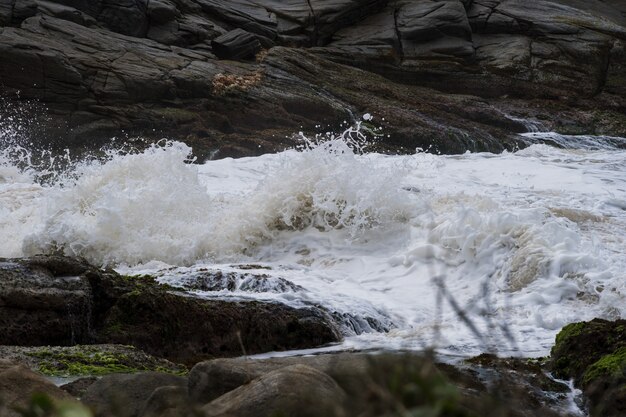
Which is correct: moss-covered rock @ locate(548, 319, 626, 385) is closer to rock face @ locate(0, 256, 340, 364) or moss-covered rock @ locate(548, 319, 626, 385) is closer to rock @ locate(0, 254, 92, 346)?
rock face @ locate(0, 256, 340, 364)

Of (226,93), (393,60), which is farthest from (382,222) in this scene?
(393,60)

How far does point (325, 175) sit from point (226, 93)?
816cm

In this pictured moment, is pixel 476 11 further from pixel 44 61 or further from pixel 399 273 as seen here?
pixel 399 273

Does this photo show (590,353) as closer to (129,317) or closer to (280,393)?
(129,317)

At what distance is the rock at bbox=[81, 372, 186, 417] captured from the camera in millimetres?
3885

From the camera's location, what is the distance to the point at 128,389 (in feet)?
13.3

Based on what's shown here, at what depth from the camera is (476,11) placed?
2736cm

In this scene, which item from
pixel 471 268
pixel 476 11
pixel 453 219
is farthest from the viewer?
pixel 476 11

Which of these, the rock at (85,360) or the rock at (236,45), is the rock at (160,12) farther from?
the rock at (85,360)

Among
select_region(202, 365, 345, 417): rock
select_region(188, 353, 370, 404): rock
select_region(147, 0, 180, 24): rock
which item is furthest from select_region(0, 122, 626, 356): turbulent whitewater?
select_region(147, 0, 180, 24): rock

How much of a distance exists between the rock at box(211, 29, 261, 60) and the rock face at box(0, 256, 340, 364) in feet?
51.4

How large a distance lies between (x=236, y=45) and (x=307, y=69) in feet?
6.34

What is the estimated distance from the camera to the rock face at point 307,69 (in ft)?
63.9

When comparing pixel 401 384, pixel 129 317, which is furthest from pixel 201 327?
pixel 401 384
